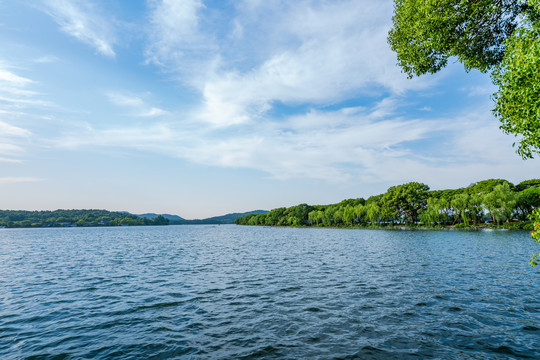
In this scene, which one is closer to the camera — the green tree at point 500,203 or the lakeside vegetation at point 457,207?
the green tree at point 500,203

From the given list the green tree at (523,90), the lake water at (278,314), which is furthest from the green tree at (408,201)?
the green tree at (523,90)

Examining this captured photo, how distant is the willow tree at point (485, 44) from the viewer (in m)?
9.62

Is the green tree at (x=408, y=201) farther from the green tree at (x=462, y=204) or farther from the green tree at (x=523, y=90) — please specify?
the green tree at (x=523, y=90)

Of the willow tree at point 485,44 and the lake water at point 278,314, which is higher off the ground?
the willow tree at point 485,44

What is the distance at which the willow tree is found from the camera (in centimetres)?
962

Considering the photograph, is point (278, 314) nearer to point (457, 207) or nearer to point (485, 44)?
point (485, 44)

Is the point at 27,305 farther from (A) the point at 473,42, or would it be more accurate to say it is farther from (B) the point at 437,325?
(A) the point at 473,42

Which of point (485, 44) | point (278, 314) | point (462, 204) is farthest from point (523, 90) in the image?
point (462, 204)

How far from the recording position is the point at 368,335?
40.6 ft

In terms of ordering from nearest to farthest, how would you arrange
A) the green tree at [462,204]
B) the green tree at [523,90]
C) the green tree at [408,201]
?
the green tree at [523,90]
the green tree at [462,204]
the green tree at [408,201]

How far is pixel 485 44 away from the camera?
15.7 meters

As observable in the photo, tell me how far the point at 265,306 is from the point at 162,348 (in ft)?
22.8

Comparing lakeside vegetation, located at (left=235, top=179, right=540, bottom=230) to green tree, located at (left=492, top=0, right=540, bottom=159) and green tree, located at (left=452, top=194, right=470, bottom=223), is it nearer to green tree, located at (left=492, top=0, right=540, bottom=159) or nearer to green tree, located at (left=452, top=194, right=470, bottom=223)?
green tree, located at (left=452, top=194, right=470, bottom=223)

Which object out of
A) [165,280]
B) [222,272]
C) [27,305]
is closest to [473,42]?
[222,272]
